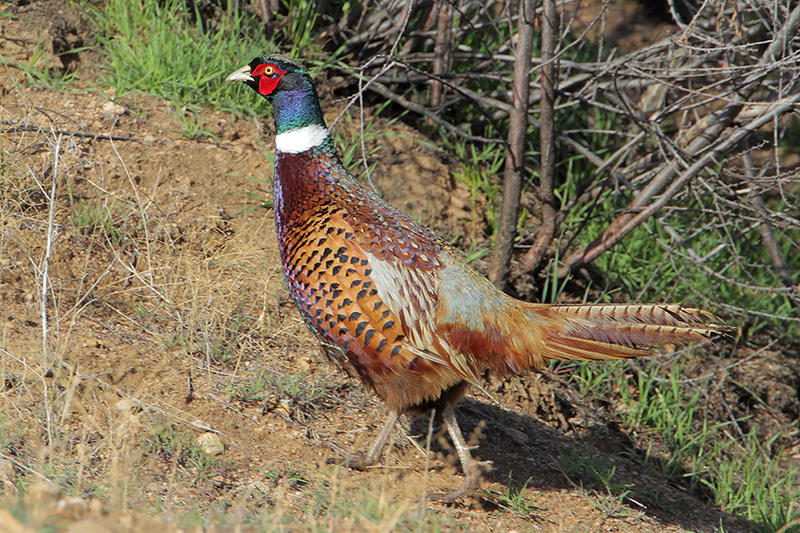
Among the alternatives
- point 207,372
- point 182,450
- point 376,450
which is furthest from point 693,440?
point 182,450

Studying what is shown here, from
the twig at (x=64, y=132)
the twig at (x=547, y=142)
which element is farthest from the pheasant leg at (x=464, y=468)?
the twig at (x=64, y=132)

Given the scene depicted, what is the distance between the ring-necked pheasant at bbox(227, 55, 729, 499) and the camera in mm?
2852

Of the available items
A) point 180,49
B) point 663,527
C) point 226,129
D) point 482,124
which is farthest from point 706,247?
point 180,49

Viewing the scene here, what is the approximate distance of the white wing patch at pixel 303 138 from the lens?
10.4ft

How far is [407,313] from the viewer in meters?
2.88

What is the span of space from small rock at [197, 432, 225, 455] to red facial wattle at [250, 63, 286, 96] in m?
1.41

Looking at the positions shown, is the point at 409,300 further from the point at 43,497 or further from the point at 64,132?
the point at 64,132

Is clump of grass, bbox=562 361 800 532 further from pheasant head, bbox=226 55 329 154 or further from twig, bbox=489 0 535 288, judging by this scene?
pheasant head, bbox=226 55 329 154

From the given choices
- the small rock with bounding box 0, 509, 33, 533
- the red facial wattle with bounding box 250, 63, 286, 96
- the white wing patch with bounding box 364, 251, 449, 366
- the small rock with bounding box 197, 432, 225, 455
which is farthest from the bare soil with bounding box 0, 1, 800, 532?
the red facial wattle with bounding box 250, 63, 286, 96

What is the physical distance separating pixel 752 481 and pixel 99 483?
298 cm

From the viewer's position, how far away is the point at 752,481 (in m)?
3.80

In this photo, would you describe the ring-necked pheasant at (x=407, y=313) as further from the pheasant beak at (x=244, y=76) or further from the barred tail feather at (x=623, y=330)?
the pheasant beak at (x=244, y=76)

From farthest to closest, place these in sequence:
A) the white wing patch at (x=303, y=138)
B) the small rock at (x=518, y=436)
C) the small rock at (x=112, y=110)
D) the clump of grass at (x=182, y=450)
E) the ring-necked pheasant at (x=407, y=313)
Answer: the small rock at (x=112, y=110) → the small rock at (x=518, y=436) → the white wing patch at (x=303, y=138) → the ring-necked pheasant at (x=407, y=313) → the clump of grass at (x=182, y=450)

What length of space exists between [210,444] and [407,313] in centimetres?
87
